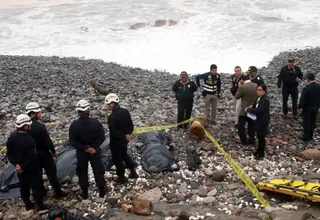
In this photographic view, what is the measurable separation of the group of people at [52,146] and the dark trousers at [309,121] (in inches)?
175

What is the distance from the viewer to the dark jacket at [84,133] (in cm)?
600

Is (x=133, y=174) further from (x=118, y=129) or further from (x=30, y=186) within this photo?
(x=30, y=186)

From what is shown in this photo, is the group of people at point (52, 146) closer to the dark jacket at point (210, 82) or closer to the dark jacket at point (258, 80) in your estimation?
the dark jacket at point (210, 82)

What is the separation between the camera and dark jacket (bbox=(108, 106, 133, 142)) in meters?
6.46

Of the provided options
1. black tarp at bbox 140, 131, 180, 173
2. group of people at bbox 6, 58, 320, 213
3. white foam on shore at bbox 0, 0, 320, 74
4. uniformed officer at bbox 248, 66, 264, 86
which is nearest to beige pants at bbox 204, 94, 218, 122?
group of people at bbox 6, 58, 320, 213

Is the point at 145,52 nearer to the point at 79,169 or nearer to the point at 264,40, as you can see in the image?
the point at 264,40

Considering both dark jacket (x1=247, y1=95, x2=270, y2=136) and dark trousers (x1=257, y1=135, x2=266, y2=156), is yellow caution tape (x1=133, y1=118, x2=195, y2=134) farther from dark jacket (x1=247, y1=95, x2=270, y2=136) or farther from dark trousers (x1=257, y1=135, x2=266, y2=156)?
dark jacket (x1=247, y1=95, x2=270, y2=136)

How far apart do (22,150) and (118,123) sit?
1647mm

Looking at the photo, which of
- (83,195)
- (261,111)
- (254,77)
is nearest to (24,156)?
(83,195)

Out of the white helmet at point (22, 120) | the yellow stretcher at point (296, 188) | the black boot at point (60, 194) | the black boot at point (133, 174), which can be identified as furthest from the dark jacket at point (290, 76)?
the white helmet at point (22, 120)

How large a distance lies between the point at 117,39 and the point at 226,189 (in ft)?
74.8

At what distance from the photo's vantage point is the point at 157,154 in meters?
7.64

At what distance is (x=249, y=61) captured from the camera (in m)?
21.3

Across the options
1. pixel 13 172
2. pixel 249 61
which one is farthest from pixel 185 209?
pixel 249 61
